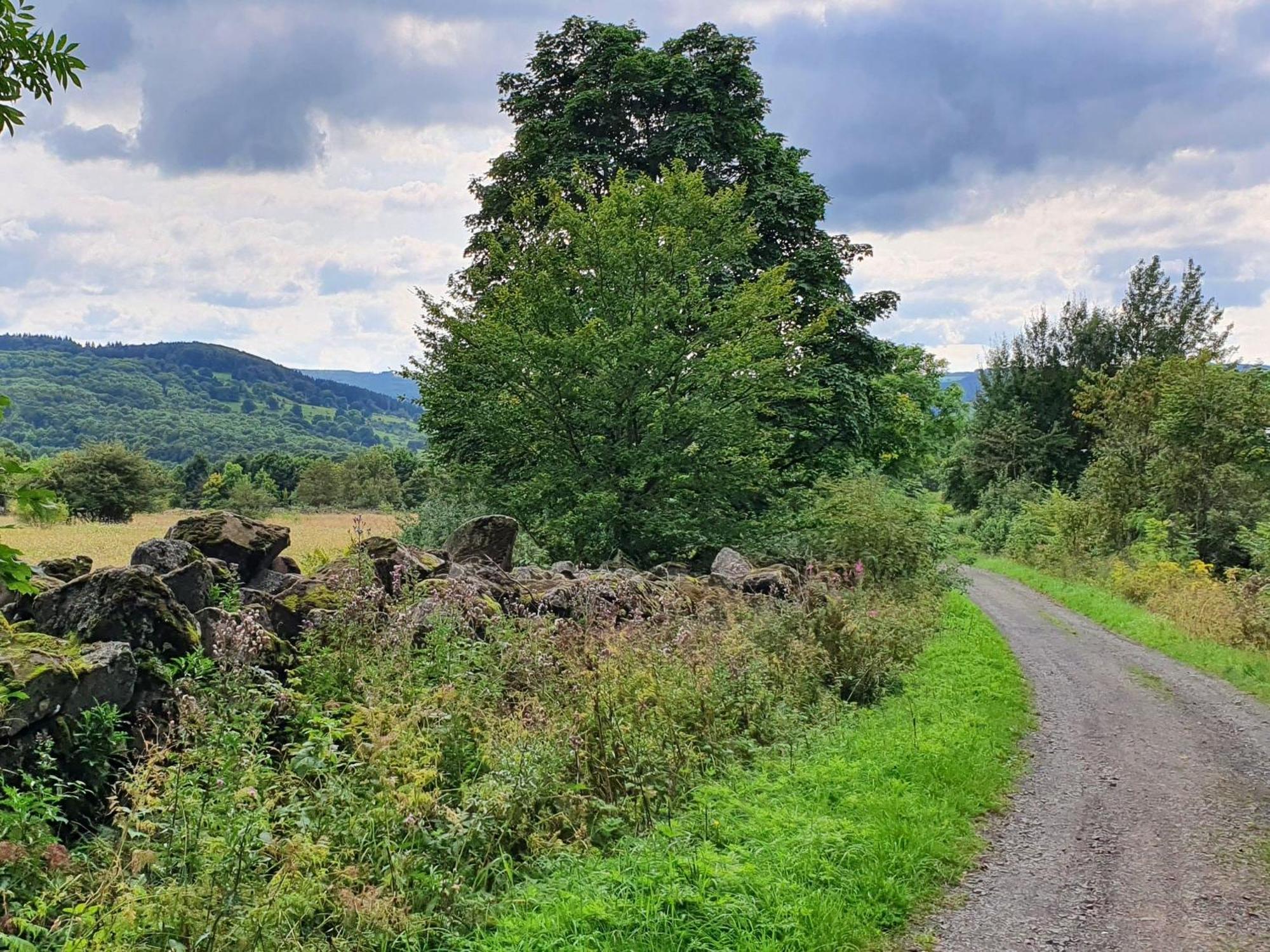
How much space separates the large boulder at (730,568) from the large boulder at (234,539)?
6.70 metres

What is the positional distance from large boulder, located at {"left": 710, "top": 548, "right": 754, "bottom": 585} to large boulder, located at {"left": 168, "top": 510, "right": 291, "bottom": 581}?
6702mm

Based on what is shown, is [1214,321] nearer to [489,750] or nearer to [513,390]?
[513,390]

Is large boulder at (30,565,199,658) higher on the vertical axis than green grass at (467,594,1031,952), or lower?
higher

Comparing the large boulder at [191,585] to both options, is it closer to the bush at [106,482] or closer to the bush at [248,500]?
the bush at [106,482]

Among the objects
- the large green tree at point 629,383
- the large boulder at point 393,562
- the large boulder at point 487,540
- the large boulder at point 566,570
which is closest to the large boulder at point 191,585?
the large boulder at point 393,562

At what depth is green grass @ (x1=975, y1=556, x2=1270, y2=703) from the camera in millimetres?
12258

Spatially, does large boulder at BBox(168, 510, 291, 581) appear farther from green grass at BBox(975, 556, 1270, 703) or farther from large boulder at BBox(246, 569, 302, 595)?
green grass at BBox(975, 556, 1270, 703)

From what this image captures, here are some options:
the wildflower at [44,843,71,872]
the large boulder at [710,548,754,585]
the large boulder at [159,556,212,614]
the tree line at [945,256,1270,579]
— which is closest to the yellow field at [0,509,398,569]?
the large boulder at [159,556,212,614]

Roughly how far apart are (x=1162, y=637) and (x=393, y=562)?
1483 centimetres

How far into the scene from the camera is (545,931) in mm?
4254

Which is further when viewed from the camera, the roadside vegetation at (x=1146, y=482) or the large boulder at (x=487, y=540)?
the roadside vegetation at (x=1146, y=482)

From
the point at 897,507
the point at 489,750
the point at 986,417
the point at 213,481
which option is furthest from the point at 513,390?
the point at 213,481

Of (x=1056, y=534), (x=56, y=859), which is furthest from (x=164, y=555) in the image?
(x=1056, y=534)

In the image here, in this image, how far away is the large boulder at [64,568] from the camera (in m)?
8.14
